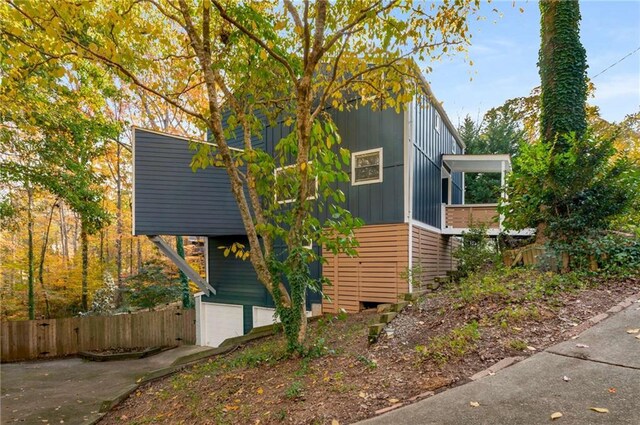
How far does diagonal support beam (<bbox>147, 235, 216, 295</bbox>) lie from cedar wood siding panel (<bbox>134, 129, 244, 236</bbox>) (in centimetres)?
36

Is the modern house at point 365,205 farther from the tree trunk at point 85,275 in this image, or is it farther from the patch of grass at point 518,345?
the tree trunk at point 85,275

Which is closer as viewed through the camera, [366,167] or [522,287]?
[522,287]

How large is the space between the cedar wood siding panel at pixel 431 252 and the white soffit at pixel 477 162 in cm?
250

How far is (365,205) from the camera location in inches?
353

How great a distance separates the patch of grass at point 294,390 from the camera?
375cm

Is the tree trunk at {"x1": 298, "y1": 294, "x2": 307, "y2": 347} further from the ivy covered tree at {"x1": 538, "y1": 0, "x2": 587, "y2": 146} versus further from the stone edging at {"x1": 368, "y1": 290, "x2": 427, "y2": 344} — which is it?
the ivy covered tree at {"x1": 538, "y1": 0, "x2": 587, "y2": 146}

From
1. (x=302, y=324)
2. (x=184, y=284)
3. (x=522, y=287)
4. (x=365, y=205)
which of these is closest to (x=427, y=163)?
(x=365, y=205)

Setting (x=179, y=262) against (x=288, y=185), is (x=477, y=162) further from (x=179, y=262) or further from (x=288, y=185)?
(x=179, y=262)

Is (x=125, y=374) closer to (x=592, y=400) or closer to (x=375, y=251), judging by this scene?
(x=375, y=251)

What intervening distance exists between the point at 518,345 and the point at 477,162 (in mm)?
9066

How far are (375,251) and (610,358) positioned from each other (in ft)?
17.9

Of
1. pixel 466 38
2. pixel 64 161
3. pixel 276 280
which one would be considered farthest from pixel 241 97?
pixel 64 161

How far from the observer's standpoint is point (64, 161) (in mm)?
11656

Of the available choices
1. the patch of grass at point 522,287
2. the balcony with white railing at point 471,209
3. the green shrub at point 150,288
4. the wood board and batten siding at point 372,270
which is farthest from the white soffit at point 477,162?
the green shrub at point 150,288
